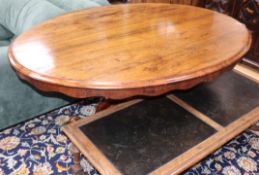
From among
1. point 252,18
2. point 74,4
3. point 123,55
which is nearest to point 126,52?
point 123,55

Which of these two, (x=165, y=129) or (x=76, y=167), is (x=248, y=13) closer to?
(x=165, y=129)

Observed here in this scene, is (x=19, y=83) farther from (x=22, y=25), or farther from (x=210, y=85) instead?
(x=210, y=85)

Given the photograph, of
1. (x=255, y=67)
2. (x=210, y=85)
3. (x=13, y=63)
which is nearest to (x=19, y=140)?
(x=13, y=63)

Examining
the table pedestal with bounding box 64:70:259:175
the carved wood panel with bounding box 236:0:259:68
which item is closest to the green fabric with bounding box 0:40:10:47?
the table pedestal with bounding box 64:70:259:175

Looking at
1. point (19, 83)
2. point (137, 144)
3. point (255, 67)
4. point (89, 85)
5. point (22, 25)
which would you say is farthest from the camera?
point (255, 67)

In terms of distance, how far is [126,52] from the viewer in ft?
3.79

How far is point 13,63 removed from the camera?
1.07 meters

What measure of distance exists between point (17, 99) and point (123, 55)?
0.73 metres

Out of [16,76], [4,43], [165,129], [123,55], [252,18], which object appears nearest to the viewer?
[123,55]

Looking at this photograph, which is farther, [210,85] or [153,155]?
[210,85]

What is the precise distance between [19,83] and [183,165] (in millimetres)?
965

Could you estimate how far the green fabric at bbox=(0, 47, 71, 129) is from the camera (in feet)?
4.55

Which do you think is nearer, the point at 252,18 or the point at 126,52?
the point at 126,52

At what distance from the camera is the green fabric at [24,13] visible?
1648 millimetres
